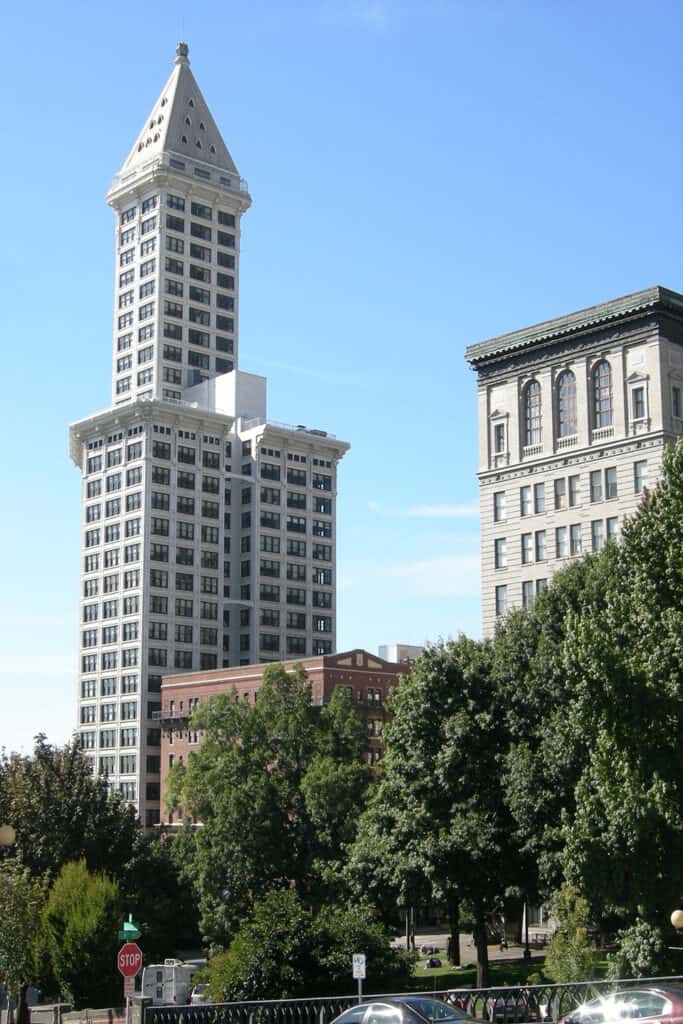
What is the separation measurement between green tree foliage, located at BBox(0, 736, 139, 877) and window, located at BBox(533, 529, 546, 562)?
106ft

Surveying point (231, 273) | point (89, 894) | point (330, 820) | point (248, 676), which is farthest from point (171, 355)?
point (89, 894)

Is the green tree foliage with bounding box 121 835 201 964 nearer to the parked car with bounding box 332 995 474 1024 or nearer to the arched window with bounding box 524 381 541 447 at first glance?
the arched window with bounding box 524 381 541 447

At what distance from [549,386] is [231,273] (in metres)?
98.9

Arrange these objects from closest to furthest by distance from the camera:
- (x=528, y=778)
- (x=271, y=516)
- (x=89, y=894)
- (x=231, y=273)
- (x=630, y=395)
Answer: (x=528, y=778), (x=89, y=894), (x=630, y=395), (x=271, y=516), (x=231, y=273)

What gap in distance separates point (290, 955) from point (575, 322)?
5514 cm

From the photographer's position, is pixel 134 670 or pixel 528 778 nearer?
pixel 528 778

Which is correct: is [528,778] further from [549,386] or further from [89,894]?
[549,386]

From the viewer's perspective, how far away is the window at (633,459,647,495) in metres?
84.9

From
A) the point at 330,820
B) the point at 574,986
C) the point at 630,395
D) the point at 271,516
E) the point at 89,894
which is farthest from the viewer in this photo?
the point at 271,516

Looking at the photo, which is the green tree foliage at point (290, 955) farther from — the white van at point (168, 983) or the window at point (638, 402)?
the window at point (638, 402)

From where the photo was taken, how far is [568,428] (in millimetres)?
90188

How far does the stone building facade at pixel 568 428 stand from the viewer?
280ft

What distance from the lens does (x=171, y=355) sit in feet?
570

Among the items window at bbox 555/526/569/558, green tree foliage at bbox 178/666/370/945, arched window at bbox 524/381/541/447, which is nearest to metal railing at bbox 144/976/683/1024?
green tree foliage at bbox 178/666/370/945
